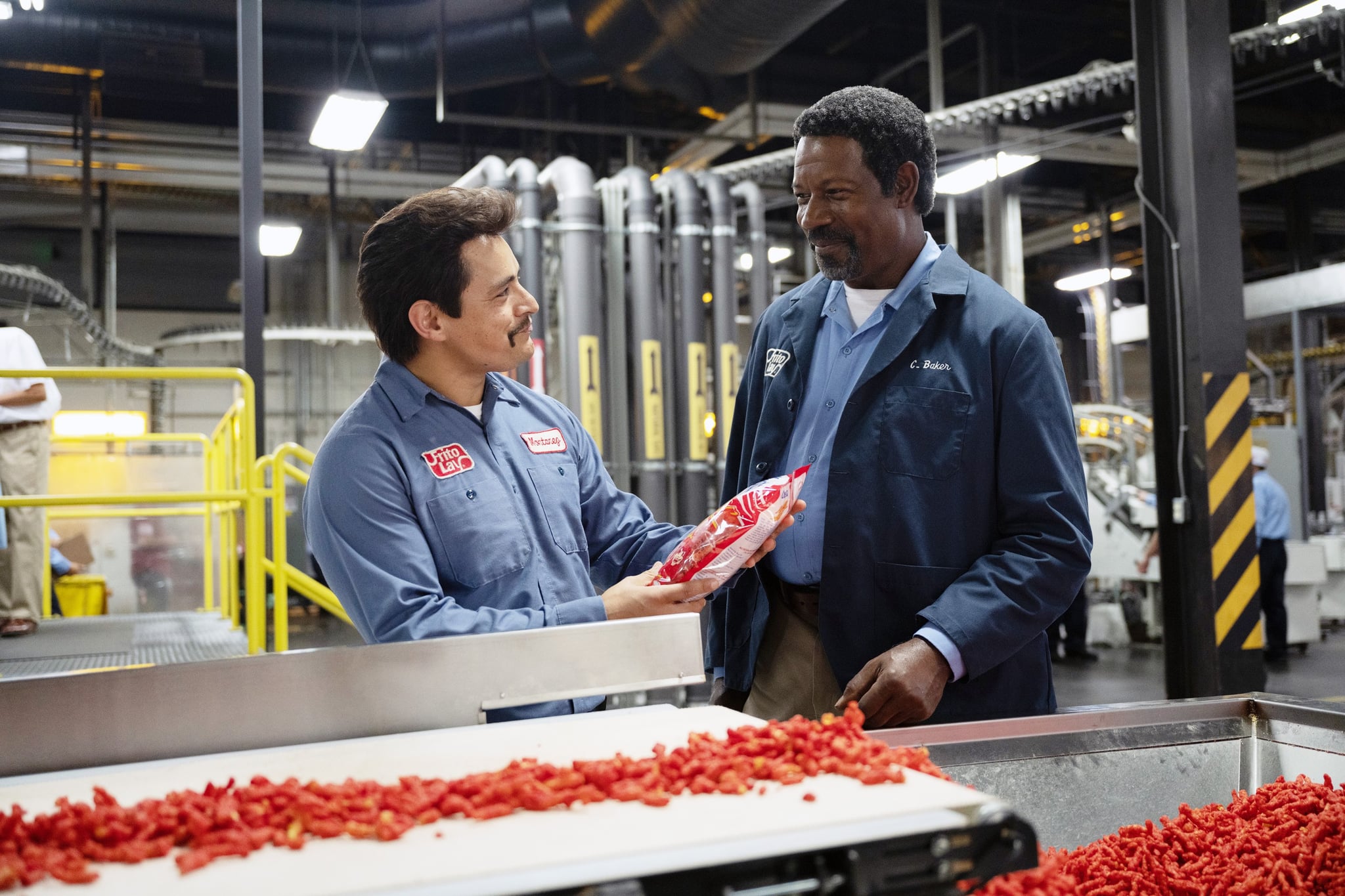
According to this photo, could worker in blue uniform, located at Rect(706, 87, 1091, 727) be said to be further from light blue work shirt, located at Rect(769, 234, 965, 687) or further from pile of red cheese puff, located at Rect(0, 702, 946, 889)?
pile of red cheese puff, located at Rect(0, 702, 946, 889)

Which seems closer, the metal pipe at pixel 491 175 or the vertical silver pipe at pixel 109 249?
the metal pipe at pixel 491 175

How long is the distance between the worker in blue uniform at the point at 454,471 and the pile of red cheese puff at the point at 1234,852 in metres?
0.66

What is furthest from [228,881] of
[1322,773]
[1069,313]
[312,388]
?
[1069,313]

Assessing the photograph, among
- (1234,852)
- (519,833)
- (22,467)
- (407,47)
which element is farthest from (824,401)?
(407,47)

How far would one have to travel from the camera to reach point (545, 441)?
181cm

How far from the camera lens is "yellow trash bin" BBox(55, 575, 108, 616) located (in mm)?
7605

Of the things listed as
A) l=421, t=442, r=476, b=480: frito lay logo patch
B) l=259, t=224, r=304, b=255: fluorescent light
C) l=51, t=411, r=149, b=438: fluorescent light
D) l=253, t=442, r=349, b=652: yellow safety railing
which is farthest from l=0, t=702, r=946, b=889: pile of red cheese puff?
l=259, t=224, r=304, b=255: fluorescent light

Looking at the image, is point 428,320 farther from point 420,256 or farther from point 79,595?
point 79,595

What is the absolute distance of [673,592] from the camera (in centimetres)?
156

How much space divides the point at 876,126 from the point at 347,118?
5.84m

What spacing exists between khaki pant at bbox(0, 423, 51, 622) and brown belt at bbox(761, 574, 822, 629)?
4259mm

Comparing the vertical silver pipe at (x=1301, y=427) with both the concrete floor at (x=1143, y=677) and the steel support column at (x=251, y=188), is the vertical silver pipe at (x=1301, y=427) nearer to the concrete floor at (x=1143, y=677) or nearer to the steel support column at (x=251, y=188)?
the concrete floor at (x=1143, y=677)

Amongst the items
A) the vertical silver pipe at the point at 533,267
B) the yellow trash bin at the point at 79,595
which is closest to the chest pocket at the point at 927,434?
the vertical silver pipe at the point at 533,267

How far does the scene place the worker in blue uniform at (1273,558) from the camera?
841 cm
